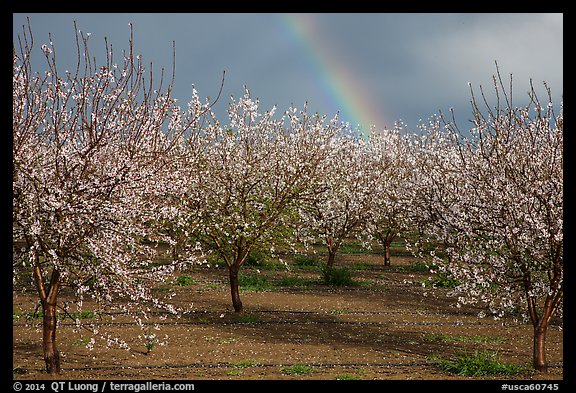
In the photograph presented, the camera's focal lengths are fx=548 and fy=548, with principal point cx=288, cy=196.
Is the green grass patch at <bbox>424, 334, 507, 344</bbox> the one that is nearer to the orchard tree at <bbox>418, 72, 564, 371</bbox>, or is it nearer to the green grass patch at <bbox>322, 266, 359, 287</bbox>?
the orchard tree at <bbox>418, 72, 564, 371</bbox>

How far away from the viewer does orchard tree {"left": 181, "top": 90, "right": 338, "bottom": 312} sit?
14.4 meters

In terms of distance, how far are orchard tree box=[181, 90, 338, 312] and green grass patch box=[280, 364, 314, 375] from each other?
4.78m

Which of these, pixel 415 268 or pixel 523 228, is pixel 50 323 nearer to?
pixel 523 228

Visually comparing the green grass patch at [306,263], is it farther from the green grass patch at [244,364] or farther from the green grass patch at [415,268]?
the green grass patch at [244,364]

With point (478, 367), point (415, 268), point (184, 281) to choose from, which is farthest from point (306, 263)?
point (478, 367)

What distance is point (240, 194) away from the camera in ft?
48.6

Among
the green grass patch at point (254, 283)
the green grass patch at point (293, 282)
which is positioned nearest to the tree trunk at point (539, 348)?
the green grass patch at point (254, 283)

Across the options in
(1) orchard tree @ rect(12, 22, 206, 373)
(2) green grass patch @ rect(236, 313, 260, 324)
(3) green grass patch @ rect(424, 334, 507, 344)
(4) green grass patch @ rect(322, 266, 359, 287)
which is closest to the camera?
(1) orchard tree @ rect(12, 22, 206, 373)

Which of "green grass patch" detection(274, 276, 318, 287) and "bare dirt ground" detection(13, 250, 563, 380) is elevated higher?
"green grass patch" detection(274, 276, 318, 287)

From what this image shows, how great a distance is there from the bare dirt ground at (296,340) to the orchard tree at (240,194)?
1923 mm

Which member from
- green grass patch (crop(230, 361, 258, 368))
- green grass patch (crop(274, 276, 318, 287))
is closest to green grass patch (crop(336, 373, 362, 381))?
green grass patch (crop(230, 361, 258, 368))

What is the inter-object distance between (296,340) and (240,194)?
14.4ft

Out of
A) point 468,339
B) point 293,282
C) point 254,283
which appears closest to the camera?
point 468,339

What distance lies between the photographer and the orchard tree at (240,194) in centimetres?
1441
